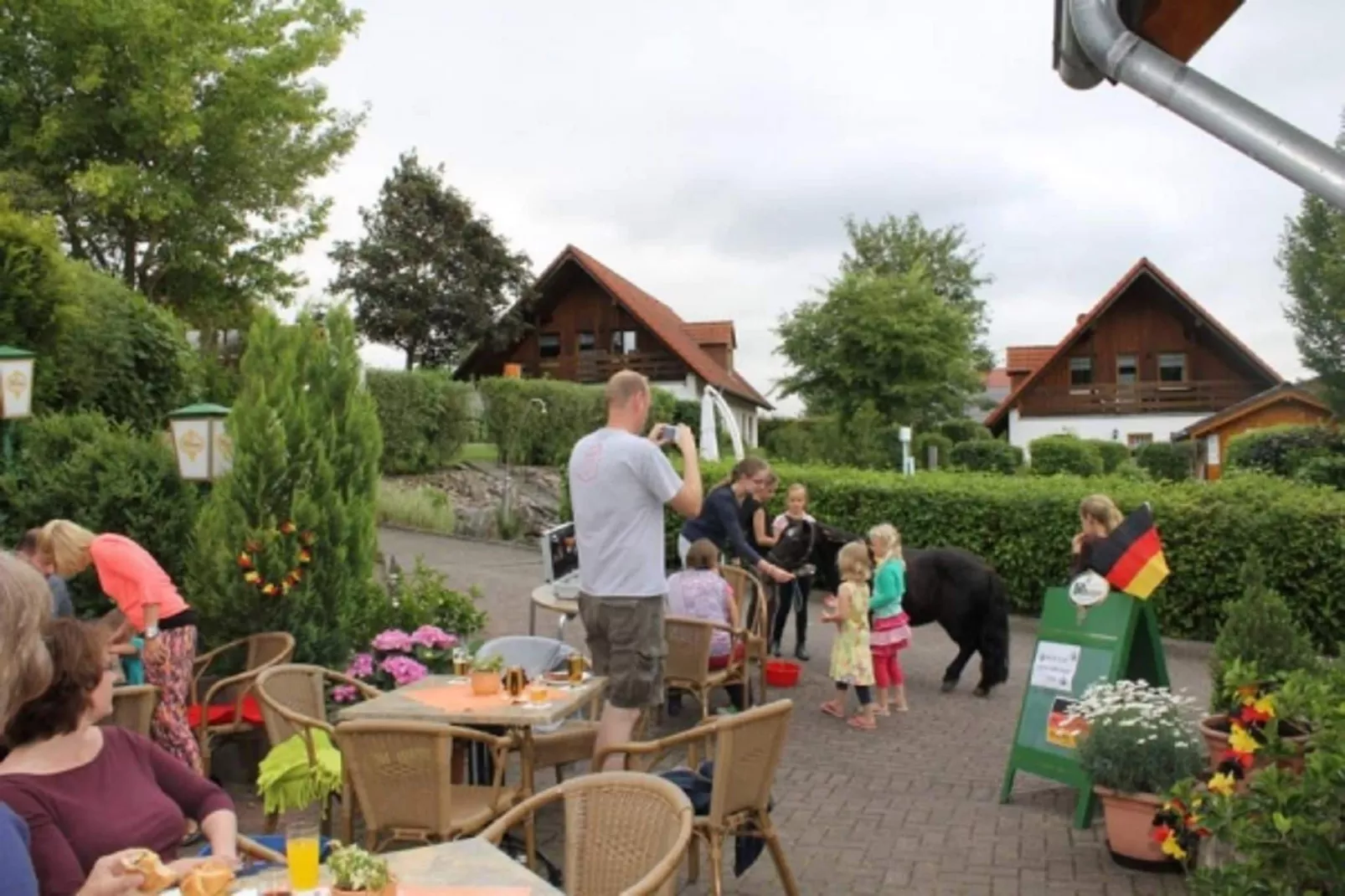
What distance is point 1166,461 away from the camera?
115 ft

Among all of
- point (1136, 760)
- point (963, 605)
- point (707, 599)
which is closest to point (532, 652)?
point (707, 599)

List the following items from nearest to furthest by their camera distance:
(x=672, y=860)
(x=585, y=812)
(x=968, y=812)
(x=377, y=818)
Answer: (x=672, y=860) → (x=585, y=812) → (x=377, y=818) → (x=968, y=812)

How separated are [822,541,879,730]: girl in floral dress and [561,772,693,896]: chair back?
4810mm

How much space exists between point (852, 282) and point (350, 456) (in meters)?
29.5

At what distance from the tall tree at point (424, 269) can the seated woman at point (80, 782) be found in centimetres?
3424

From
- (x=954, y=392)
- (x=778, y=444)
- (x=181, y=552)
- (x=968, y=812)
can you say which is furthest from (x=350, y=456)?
(x=954, y=392)

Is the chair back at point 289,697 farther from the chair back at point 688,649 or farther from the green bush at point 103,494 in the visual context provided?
the green bush at point 103,494

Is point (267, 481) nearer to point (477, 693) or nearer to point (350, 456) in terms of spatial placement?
point (350, 456)

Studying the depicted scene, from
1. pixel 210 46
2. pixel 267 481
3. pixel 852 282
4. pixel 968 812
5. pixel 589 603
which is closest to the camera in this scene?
pixel 589 603

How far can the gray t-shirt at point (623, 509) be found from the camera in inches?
209

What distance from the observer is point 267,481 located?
284 inches

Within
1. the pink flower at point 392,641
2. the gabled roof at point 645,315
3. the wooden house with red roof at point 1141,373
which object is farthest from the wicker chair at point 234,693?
the wooden house with red roof at point 1141,373

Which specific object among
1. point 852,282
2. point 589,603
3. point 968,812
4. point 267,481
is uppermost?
point 852,282

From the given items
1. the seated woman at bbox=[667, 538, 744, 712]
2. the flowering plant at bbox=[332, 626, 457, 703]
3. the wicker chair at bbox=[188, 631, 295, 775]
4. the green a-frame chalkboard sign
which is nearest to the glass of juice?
the wicker chair at bbox=[188, 631, 295, 775]
